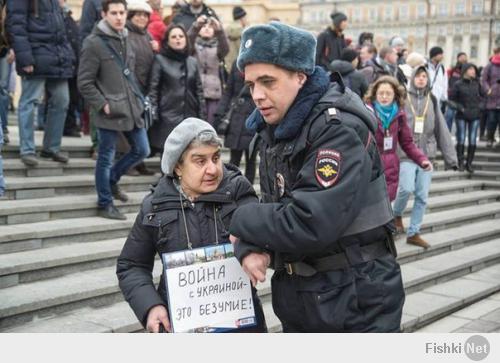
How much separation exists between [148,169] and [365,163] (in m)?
6.14

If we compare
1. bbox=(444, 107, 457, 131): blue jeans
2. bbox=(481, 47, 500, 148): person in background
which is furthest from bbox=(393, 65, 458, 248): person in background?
bbox=(481, 47, 500, 148): person in background

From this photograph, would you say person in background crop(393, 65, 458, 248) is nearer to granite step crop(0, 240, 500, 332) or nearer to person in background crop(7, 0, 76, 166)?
granite step crop(0, 240, 500, 332)

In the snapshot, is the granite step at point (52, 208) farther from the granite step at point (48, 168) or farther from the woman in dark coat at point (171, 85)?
the woman in dark coat at point (171, 85)

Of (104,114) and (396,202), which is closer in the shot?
(104,114)

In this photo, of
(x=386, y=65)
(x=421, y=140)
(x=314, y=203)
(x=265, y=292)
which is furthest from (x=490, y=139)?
(x=314, y=203)

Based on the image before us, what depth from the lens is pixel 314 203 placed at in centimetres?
216

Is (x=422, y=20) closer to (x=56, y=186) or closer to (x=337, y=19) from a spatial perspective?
(x=337, y=19)

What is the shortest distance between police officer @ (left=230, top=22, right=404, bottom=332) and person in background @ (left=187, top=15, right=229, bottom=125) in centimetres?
654

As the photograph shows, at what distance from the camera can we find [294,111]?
233 centimetres

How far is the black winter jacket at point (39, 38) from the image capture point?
268 inches

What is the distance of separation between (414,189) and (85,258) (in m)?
4.16

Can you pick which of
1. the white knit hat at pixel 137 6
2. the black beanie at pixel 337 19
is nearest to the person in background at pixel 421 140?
the black beanie at pixel 337 19

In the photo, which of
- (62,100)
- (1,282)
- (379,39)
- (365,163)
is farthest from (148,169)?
(379,39)

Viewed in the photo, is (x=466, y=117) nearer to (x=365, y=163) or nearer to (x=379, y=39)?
(x=379, y=39)
